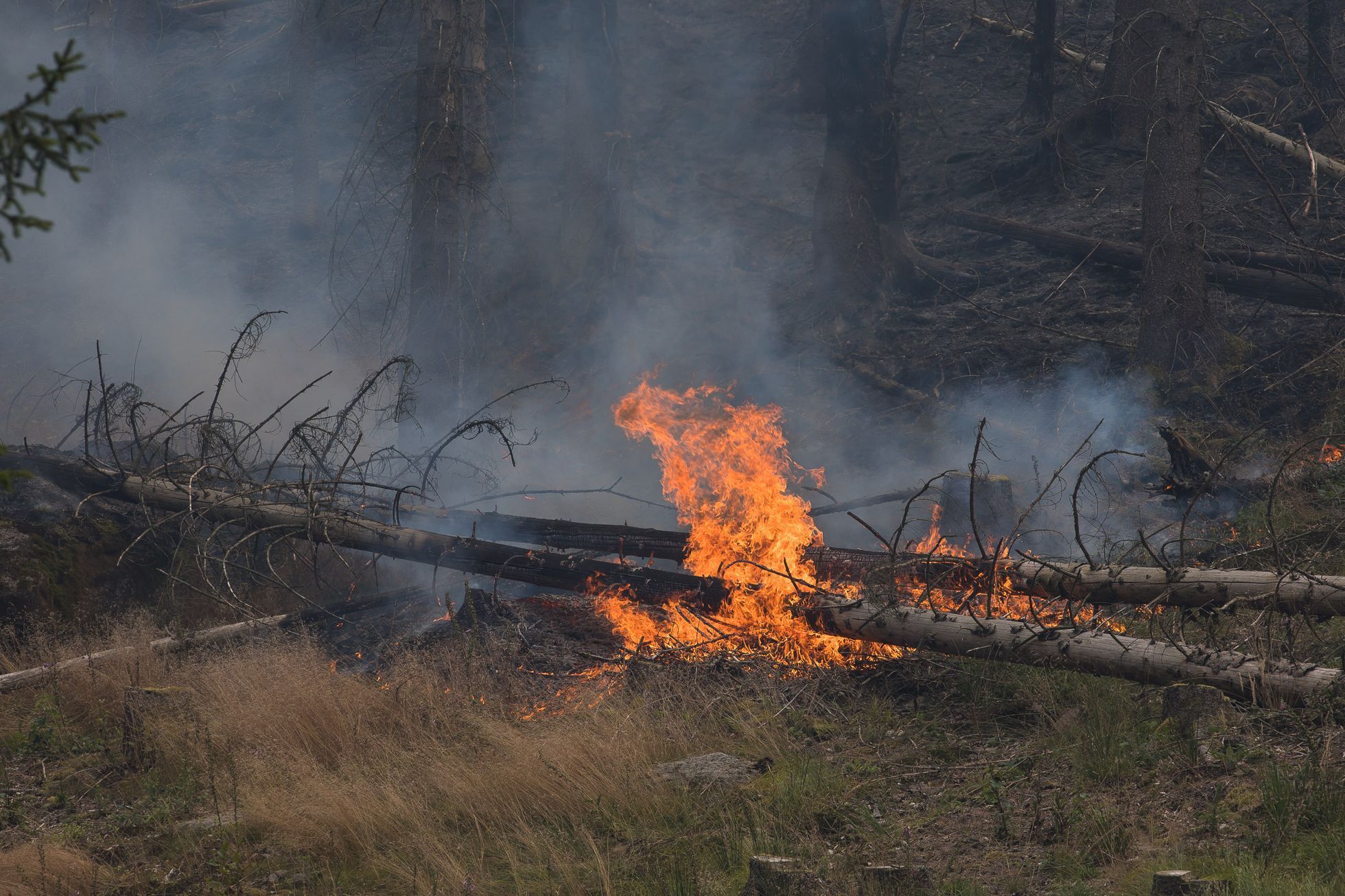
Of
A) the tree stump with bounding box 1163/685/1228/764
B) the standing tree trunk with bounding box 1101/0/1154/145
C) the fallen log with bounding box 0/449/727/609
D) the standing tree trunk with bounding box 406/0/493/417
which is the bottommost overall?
the tree stump with bounding box 1163/685/1228/764

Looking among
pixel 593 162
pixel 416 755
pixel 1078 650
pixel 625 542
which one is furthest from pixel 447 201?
pixel 1078 650

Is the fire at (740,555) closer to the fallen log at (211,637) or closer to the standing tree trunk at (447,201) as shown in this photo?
the fallen log at (211,637)

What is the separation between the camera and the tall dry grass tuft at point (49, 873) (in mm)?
4500

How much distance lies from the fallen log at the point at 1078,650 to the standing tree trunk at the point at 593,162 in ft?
36.9

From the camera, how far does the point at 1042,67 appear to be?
16.7m

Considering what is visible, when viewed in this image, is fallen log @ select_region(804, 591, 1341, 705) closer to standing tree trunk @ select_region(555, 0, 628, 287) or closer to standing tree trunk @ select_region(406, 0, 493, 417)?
standing tree trunk @ select_region(406, 0, 493, 417)

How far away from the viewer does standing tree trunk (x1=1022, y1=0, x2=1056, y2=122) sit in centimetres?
1633

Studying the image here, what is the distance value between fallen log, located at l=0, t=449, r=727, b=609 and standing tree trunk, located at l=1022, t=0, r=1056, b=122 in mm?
13152

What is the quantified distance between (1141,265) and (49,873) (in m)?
12.8

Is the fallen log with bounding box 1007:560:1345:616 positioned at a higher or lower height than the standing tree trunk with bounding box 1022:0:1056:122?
lower

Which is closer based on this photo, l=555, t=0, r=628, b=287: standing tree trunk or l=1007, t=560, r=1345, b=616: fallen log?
l=1007, t=560, r=1345, b=616: fallen log

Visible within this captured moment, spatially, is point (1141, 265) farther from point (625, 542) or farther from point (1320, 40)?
point (625, 542)

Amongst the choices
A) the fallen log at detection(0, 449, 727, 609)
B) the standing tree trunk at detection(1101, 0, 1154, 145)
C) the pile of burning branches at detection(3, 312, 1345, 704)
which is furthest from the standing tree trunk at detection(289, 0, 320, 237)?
the standing tree trunk at detection(1101, 0, 1154, 145)

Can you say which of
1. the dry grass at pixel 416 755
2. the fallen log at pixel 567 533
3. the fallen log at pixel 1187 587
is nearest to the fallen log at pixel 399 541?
the fallen log at pixel 567 533
